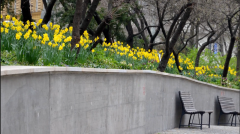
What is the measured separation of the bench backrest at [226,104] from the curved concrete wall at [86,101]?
3.95m

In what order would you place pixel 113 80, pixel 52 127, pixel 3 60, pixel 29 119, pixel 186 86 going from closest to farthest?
pixel 29 119 < pixel 52 127 < pixel 3 60 < pixel 113 80 < pixel 186 86

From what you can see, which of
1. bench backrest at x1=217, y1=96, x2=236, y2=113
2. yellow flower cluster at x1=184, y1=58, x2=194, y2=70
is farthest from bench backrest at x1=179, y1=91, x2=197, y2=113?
yellow flower cluster at x1=184, y1=58, x2=194, y2=70

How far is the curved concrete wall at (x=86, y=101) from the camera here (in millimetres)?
4570

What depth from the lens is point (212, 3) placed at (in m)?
14.9

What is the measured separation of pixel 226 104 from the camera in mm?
14898

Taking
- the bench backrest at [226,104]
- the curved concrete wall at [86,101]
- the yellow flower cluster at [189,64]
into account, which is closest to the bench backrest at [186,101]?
the curved concrete wall at [86,101]

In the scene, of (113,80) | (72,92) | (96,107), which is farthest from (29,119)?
(113,80)

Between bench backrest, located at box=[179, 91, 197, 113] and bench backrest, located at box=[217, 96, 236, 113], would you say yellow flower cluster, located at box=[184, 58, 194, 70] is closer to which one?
bench backrest, located at box=[217, 96, 236, 113]

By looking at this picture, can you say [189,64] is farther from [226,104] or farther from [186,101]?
[186,101]

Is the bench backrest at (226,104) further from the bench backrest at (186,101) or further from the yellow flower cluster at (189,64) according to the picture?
the bench backrest at (186,101)

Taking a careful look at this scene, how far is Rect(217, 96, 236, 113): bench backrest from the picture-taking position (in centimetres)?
1458

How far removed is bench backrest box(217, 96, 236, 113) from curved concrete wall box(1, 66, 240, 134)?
395 centimetres

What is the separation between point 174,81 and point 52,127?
6.19 meters

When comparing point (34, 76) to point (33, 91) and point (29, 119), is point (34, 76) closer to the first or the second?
point (33, 91)
